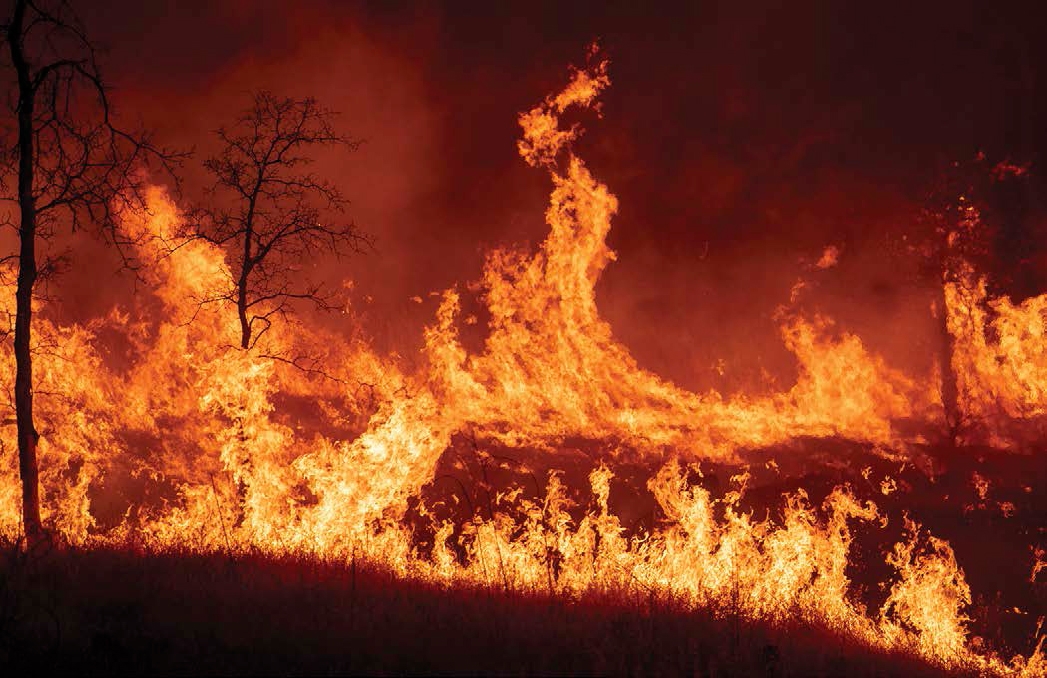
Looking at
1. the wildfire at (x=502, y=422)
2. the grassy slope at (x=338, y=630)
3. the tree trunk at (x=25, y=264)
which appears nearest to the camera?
the grassy slope at (x=338, y=630)

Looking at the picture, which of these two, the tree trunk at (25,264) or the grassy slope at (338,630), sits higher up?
the tree trunk at (25,264)

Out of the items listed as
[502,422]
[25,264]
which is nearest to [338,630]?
[25,264]

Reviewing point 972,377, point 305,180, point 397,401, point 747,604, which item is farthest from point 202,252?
point 972,377

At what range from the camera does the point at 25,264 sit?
10273 mm

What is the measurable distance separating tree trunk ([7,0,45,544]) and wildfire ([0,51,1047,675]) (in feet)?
12.2

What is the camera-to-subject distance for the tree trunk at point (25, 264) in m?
10.1

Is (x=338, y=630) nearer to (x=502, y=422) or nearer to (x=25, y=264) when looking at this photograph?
(x=25, y=264)

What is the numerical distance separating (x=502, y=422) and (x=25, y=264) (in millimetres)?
16007

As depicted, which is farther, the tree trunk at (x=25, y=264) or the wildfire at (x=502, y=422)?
the wildfire at (x=502, y=422)

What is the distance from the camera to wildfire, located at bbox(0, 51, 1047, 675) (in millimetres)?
14367

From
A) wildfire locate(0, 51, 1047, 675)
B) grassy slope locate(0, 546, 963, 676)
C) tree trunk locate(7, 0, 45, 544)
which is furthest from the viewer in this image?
wildfire locate(0, 51, 1047, 675)

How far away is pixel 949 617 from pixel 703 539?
277 inches

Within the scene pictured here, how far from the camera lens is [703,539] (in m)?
15.6

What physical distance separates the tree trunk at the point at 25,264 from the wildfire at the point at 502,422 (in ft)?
12.2
